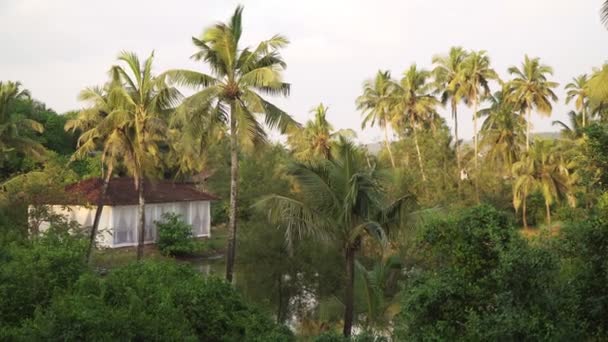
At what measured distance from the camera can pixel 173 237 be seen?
38.0m

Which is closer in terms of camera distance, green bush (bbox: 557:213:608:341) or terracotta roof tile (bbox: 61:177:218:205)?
green bush (bbox: 557:213:608:341)

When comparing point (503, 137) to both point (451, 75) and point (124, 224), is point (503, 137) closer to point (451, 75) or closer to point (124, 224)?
point (451, 75)

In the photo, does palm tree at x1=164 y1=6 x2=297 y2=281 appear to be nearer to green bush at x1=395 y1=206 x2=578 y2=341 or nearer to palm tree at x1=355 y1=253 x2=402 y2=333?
palm tree at x1=355 y1=253 x2=402 y2=333

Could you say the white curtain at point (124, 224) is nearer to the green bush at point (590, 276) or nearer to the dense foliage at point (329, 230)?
the dense foliage at point (329, 230)

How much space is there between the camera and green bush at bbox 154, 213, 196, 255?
37969 millimetres

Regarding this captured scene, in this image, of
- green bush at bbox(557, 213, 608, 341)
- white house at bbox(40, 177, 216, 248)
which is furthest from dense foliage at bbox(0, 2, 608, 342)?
white house at bbox(40, 177, 216, 248)


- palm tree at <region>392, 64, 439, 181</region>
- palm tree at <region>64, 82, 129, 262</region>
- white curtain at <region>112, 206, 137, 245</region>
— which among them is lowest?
white curtain at <region>112, 206, 137, 245</region>

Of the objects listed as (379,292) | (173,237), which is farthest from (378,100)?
(379,292)

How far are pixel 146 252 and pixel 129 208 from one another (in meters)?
3.16

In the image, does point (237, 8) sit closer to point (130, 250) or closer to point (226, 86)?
point (226, 86)

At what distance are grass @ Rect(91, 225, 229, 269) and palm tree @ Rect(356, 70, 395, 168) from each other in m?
15.0

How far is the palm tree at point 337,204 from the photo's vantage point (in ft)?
51.1

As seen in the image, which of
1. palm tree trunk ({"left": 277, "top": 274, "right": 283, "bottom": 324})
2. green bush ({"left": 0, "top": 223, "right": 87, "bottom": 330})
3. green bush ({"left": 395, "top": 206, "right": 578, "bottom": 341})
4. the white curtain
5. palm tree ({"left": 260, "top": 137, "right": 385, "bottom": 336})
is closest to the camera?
green bush ({"left": 395, "top": 206, "right": 578, "bottom": 341})

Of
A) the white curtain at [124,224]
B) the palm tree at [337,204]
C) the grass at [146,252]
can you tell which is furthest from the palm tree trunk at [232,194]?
the white curtain at [124,224]
